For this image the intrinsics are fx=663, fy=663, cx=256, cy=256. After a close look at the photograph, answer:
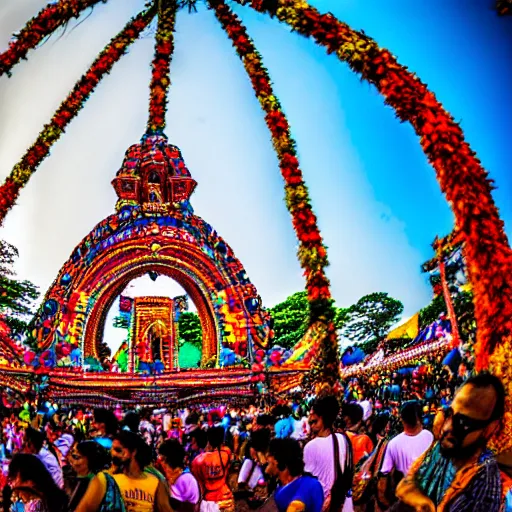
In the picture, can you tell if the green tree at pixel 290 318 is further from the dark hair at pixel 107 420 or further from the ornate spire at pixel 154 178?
the dark hair at pixel 107 420

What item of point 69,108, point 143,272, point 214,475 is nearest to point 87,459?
point 214,475

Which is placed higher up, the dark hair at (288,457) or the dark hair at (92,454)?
the dark hair at (92,454)

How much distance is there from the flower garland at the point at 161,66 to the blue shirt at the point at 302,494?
1104cm

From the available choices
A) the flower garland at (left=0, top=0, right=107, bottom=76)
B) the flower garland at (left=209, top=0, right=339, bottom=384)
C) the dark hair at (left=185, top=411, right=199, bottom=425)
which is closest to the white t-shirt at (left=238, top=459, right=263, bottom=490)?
the flower garland at (left=209, top=0, right=339, bottom=384)

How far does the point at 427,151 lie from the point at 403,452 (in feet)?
17.2

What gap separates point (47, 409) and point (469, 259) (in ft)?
31.4

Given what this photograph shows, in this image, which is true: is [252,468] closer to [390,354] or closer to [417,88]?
[390,354]

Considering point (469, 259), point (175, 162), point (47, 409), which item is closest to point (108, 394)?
point (47, 409)

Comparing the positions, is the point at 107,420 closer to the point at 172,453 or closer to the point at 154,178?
the point at 172,453

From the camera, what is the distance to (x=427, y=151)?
905 cm

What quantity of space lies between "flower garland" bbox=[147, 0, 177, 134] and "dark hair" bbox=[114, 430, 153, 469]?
A: 10721mm

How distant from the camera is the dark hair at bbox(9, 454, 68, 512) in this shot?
3631 mm

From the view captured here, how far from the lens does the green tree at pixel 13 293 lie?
14438mm

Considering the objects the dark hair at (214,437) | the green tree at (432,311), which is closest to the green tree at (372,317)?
the green tree at (432,311)
